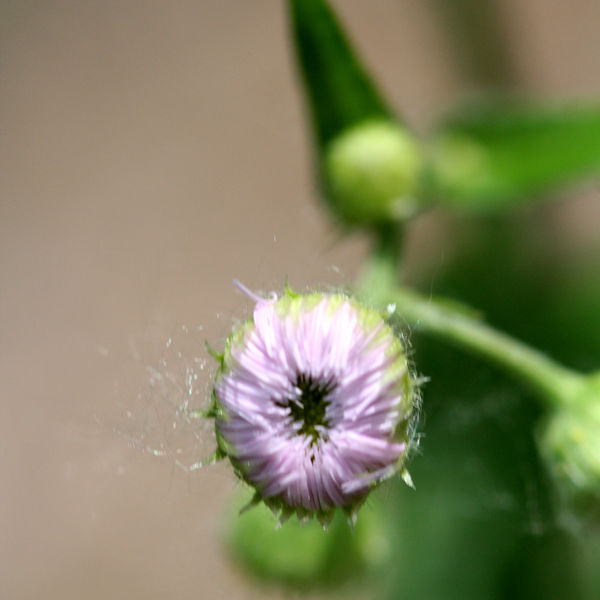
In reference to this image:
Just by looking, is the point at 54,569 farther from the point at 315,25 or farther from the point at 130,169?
the point at 315,25

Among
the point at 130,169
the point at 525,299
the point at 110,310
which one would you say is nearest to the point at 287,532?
the point at 525,299

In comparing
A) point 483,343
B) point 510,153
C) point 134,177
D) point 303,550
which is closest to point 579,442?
point 483,343

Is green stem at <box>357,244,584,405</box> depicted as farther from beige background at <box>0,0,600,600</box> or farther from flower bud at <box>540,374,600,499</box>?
beige background at <box>0,0,600,600</box>

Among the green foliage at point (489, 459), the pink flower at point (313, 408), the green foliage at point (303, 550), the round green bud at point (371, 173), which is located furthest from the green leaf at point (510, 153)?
the pink flower at point (313, 408)

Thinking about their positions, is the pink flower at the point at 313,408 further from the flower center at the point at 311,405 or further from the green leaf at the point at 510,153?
the green leaf at the point at 510,153

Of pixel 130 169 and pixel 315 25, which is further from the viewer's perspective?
pixel 130 169
